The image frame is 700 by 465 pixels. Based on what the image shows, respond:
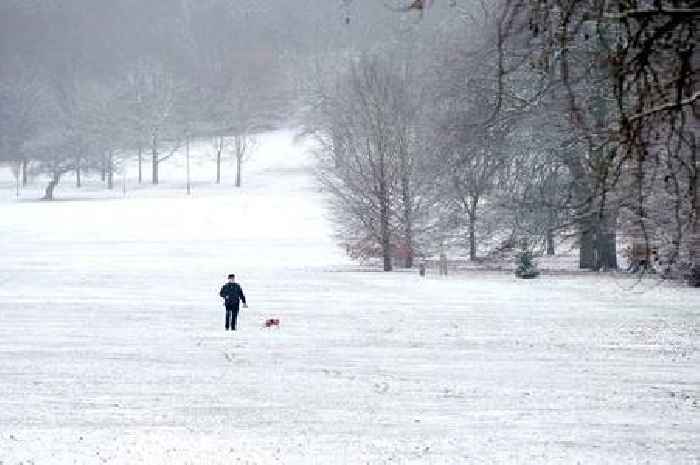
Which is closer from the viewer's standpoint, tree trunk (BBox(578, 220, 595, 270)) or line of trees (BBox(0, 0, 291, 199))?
tree trunk (BBox(578, 220, 595, 270))

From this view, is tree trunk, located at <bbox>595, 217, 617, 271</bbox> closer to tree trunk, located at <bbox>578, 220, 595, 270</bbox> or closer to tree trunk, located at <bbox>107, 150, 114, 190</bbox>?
tree trunk, located at <bbox>578, 220, 595, 270</bbox>

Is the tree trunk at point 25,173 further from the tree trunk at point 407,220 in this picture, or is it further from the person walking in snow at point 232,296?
the person walking in snow at point 232,296

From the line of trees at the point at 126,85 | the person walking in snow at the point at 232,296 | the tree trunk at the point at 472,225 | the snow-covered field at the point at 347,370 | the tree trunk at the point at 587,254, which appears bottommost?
the snow-covered field at the point at 347,370

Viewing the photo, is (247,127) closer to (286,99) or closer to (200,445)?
(286,99)

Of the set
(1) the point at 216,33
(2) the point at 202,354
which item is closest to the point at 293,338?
(2) the point at 202,354

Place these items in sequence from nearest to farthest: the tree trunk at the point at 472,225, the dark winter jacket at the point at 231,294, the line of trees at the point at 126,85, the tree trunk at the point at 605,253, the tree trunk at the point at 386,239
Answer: the dark winter jacket at the point at 231,294 → the tree trunk at the point at 605,253 → the tree trunk at the point at 472,225 → the tree trunk at the point at 386,239 → the line of trees at the point at 126,85

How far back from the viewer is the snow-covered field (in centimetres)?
1313

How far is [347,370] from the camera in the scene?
18.3 m

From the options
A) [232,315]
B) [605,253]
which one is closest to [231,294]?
[232,315]

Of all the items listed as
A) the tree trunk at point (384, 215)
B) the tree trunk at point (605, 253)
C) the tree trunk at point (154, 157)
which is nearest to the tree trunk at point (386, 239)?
the tree trunk at point (384, 215)

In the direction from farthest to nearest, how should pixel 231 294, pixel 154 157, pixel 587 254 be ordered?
pixel 154 157 < pixel 587 254 < pixel 231 294

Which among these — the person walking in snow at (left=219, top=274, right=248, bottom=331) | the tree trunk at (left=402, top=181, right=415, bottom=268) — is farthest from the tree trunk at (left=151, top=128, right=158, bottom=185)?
the person walking in snow at (left=219, top=274, right=248, bottom=331)

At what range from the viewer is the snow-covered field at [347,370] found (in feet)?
43.1

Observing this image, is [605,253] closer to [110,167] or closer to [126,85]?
[110,167]
